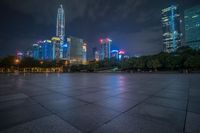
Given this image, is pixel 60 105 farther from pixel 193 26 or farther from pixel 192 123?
pixel 193 26

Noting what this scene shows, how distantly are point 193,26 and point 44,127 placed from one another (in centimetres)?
21448

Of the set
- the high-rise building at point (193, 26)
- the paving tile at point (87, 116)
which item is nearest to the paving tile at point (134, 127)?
the paving tile at point (87, 116)

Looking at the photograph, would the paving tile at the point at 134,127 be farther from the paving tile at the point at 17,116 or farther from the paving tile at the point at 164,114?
the paving tile at the point at 17,116

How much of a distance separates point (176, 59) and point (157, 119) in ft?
204

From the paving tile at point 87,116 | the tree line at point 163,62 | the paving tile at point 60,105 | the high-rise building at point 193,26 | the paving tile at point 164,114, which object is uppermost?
the high-rise building at point 193,26

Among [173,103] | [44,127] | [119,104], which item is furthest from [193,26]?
[44,127]

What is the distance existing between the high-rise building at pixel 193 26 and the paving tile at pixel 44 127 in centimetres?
19624

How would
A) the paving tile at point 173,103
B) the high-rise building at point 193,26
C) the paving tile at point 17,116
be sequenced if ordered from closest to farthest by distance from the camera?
1. the paving tile at point 17,116
2. the paving tile at point 173,103
3. the high-rise building at point 193,26

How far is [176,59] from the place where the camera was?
56.9 meters

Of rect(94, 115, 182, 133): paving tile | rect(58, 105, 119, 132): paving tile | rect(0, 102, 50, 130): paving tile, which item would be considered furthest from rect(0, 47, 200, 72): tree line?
rect(0, 102, 50, 130): paving tile

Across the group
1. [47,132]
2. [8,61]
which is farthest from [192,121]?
[8,61]

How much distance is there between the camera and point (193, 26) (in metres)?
168

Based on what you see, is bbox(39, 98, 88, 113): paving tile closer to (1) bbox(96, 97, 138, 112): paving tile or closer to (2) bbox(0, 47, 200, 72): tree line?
(1) bbox(96, 97, 138, 112): paving tile

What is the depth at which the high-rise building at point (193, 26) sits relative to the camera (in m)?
162
